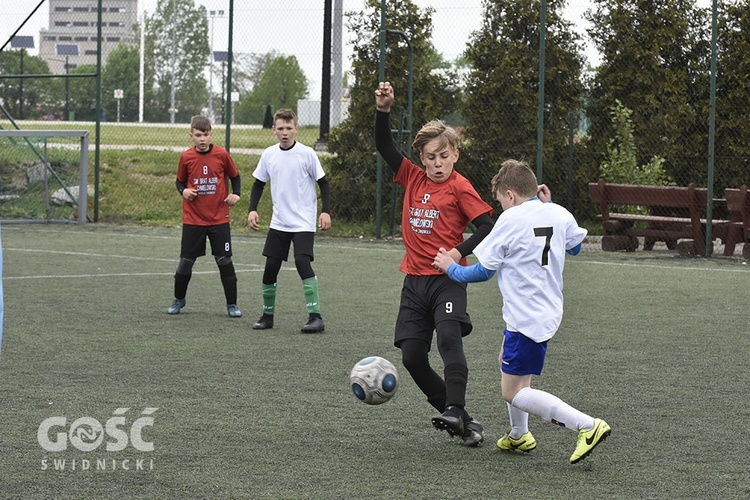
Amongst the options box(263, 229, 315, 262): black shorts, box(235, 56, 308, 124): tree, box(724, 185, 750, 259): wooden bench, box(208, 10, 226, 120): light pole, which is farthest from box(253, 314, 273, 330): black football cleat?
box(235, 56, 308, 124): tree

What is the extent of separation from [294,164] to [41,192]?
11596 mm

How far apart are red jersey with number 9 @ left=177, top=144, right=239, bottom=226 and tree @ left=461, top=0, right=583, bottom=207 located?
8.19m

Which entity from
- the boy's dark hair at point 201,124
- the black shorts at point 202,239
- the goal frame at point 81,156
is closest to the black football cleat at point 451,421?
the black shorts at point 202,239

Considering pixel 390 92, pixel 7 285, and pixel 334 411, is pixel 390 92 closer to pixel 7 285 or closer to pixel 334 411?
pixel 334 411

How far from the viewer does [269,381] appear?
6.99 m

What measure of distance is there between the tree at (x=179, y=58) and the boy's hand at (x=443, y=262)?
17.0 meters

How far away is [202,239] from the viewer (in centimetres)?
1012

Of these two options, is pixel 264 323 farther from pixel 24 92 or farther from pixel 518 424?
pixel 24 92

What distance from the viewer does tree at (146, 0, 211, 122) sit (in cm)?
2450

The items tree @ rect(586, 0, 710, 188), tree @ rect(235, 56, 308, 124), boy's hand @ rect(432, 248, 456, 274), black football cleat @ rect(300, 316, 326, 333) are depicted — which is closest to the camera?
boy's hand @ rect(432, 248, 456, 274)

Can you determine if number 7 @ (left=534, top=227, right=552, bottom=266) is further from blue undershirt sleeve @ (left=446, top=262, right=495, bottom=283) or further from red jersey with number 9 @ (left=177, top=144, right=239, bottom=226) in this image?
red jersey with number 9 @ (left=177, top=144, right=239, bottom=226)

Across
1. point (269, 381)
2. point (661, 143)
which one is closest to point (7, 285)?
point (269, 381)

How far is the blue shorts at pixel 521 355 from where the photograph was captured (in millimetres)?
5184

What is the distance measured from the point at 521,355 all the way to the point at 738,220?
11.0 meters
